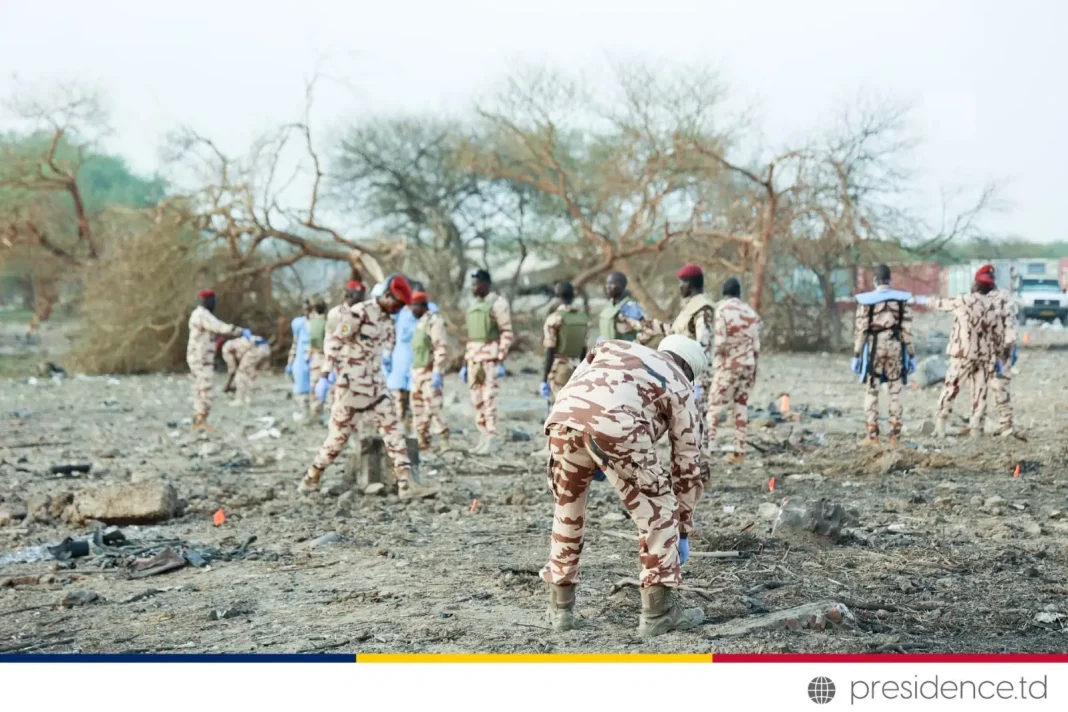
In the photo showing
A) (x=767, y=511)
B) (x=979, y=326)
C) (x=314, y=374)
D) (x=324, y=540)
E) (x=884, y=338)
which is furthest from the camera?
(x=314, y=374)

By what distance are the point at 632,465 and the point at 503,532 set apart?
2.99 metres

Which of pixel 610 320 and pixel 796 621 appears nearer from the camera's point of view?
pixel 796 621

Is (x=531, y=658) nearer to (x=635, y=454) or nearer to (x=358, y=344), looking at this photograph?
(x=635, y=454)

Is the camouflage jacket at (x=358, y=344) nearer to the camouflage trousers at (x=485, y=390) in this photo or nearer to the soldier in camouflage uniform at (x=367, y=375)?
the soldier in camouflage uniform at (x=367, y=375)

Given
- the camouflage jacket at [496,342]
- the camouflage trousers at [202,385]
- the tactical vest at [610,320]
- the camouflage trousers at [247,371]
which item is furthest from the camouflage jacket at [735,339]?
the camouflage trousers at [247,371]

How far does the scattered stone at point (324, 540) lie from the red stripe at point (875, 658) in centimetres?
324

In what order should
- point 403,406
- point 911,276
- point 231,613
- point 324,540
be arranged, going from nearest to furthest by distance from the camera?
point 231,613 → point 324,540 → point 403,406 → point 911,276

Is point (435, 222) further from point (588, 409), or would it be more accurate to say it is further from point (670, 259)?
point (588, 409)

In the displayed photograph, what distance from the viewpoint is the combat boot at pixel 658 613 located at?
4.63 meters

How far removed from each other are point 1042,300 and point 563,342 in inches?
665

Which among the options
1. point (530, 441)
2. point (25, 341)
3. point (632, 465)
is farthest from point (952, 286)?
point (25, 341)

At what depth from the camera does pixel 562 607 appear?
15.8 feet

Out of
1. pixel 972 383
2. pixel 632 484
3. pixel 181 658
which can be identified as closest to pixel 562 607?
pixel 632 484
